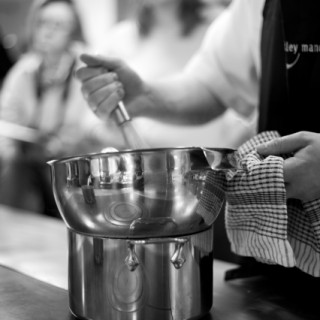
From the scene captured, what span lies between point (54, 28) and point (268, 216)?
7.47 ft

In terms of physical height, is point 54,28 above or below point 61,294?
above

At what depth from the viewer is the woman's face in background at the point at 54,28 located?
2.49 m

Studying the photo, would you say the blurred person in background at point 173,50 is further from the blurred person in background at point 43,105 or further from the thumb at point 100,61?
the blurred person in background at point 43,105

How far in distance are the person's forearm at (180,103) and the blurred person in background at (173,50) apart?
15cm

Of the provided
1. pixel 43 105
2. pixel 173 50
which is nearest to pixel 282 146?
pixel 173 50

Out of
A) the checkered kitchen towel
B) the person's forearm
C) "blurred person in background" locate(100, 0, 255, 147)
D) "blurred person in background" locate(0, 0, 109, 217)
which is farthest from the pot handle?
"blurred person in background" locate(0, 0, 109, 217)

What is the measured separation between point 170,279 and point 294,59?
1.64ft

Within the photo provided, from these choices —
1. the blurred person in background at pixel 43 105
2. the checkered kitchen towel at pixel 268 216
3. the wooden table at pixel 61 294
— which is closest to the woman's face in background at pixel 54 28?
the blurred person in background at pixel 43 105

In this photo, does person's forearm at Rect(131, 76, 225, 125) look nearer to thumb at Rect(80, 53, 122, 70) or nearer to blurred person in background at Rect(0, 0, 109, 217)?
thumb at Rect(80, 53, 122, 70)

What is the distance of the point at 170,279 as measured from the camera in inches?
21.5

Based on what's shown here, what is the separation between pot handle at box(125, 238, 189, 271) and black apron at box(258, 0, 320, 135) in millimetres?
390

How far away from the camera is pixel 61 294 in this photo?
2.39 feet

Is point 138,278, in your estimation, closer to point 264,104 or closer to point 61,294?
point 61,294

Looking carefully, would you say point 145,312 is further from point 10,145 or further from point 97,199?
point 10,145
